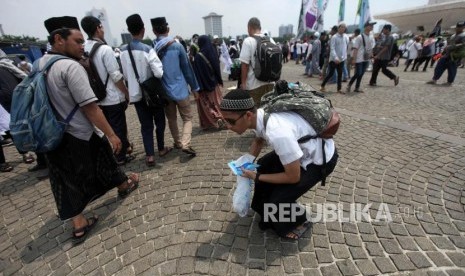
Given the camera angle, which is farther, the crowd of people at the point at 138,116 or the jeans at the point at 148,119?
the jeans at the point at 148,119

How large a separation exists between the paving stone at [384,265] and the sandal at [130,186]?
289 cm

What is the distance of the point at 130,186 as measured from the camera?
3.40 meters

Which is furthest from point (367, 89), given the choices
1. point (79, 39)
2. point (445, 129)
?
point (79, 39)

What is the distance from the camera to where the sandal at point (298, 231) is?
2430 millimetres

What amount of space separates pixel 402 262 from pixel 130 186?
312 cm

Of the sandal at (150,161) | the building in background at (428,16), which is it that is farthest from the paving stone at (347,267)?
the building in background at (428,16)

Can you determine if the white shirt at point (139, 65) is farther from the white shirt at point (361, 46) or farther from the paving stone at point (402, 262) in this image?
the white shirt at point (361, 46)

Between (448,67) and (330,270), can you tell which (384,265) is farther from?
(448,67)

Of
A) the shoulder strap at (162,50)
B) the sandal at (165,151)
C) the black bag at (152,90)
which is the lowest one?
the sandal at (165,151)

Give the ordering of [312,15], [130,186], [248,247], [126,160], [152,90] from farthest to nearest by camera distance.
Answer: [312,15]
[126,160]
[152,90]
[130,186]
[248,247]

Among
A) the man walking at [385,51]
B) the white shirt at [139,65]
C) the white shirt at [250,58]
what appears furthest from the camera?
the man walking at [385,51]

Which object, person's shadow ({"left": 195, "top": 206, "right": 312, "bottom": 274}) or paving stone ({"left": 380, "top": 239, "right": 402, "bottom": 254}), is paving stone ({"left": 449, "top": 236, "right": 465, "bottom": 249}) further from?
person's shadow ({"left": 195, "top": 206, "right": 312, "bottom": 274})

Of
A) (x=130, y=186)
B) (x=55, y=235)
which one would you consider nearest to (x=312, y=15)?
(x=130, y=186)

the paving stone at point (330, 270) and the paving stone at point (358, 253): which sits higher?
the paving stone at point (358, 253)
